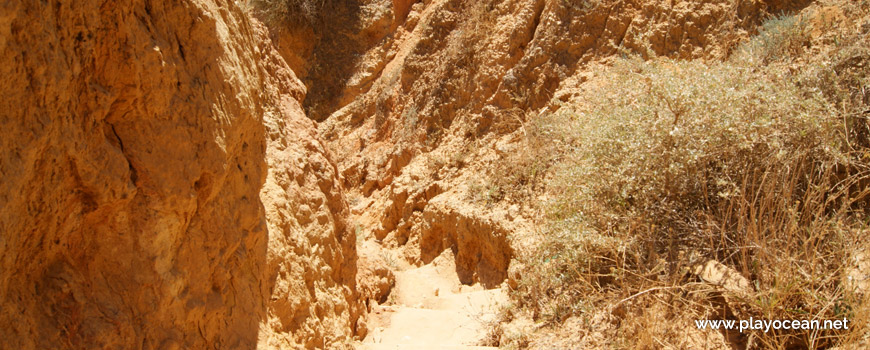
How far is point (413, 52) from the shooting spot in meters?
9.78

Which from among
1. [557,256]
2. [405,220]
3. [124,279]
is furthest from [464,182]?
[124,279]

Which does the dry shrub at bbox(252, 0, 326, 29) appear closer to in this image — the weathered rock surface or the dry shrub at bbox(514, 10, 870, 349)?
the dry shrub at bbox(514, 10, 870, 349)

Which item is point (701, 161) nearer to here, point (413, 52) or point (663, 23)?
point (663, 23)

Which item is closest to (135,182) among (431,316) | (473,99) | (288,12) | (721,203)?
(431,316)

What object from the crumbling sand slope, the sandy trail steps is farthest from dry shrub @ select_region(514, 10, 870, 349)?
the crumbling sand slope

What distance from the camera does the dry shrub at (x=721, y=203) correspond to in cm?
349

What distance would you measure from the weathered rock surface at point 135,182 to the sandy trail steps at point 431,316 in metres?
1.16

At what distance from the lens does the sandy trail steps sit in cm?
442

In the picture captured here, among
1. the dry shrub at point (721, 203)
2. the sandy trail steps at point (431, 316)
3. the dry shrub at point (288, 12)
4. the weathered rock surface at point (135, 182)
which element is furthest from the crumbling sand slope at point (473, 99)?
the weathered rock surface at point (135, 182)

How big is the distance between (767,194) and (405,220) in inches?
194

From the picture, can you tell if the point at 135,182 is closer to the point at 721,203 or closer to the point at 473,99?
the point at 721,203

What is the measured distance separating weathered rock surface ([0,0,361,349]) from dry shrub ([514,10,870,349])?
7.29 ft

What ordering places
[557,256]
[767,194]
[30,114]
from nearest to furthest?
[30,114] → [767,194] → [557,256]

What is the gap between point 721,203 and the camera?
4.13m
